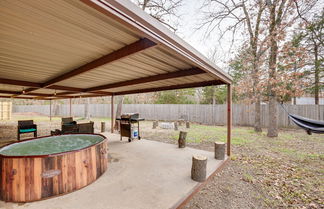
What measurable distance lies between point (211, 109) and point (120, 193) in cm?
1077

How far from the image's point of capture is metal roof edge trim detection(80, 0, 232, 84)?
1114 mm

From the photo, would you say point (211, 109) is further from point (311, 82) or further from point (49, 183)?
point (49, 183)

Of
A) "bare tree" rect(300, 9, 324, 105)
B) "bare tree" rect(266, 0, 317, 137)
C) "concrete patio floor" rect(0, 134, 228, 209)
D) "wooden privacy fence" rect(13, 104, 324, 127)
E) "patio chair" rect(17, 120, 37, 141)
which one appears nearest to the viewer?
"concrete patio floor" rect(0, 134, 228, 209)

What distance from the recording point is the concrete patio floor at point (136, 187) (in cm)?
196

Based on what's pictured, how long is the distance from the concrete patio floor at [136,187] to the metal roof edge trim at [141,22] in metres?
2.30

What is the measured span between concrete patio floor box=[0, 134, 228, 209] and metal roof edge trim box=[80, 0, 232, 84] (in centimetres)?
230

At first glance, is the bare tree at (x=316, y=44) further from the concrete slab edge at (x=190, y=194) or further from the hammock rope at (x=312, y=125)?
the concrete slab edge at (x=190, y=194)

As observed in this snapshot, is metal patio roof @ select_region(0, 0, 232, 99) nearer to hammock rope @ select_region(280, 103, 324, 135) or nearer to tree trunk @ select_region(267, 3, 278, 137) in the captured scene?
hammock rope @ select_region(280, 103, 324, 135)

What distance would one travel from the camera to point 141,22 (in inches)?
53.9

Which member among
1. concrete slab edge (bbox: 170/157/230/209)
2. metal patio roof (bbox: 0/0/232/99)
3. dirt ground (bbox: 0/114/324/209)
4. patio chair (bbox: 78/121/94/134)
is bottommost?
dirt ground (bbox: 0/114/324/209)

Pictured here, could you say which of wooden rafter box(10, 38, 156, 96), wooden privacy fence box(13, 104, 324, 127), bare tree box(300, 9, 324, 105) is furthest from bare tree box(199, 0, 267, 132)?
wooden rafter box(10, 38, 156, 96)

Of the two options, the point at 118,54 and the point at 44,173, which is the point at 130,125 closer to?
the point at 44,173

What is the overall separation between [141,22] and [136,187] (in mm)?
2599

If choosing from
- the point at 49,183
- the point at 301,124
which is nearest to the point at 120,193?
the point at 49,183
